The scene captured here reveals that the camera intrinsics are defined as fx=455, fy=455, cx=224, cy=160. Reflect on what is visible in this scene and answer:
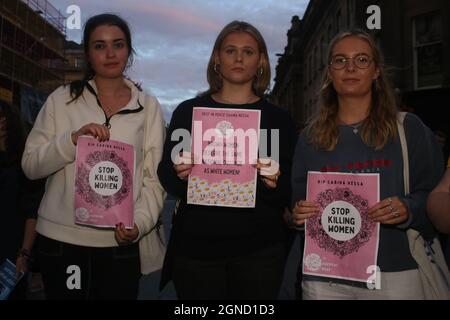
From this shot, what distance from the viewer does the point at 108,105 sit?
2.32 m

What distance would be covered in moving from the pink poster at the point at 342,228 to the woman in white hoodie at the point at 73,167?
0.78m

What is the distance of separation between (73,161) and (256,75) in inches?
41.4

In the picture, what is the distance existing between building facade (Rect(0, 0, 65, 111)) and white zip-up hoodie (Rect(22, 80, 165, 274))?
16027 millimetres

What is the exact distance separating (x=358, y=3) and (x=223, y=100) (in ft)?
46.0

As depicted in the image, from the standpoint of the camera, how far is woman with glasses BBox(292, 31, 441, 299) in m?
1.91

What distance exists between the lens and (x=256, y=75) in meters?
2.47

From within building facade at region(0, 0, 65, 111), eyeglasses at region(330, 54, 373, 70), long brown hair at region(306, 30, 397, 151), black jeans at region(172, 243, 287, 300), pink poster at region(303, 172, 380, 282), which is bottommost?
black jeans at region(172, 243, 287, 300)

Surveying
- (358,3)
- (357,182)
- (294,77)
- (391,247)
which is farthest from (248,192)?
(294,77)

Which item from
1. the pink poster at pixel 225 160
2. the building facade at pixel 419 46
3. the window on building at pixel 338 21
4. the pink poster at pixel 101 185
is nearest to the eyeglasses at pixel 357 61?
the pink poster at pixel 225 160

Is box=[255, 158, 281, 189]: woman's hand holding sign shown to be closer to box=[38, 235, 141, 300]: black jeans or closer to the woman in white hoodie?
the woman in white hoodie

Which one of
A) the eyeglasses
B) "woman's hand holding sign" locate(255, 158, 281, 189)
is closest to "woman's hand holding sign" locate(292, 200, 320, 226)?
"woman's hand holding sign" locate(255, 158, 281, 189)

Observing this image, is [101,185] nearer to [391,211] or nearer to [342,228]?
[342,228]

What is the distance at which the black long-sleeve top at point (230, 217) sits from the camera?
218cm

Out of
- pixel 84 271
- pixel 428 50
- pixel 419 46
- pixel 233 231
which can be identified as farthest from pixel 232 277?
pixel 419 46
